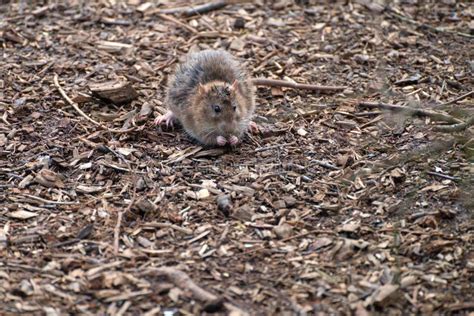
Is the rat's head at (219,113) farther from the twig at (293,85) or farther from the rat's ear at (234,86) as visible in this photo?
the twig at (293,85)

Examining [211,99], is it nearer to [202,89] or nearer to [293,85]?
[202,89]

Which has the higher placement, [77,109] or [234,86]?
[234,86]

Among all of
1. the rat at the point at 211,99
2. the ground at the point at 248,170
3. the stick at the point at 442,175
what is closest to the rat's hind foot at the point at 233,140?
the rat at the point at 211,99

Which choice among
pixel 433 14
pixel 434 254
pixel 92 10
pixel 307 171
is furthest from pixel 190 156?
pixel 433 14

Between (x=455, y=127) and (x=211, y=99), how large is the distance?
2.27m

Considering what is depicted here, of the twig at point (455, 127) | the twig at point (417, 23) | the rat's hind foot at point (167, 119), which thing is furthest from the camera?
the twig at point (417, 23)

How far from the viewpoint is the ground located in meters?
5.27

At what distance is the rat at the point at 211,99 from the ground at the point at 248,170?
0.16m

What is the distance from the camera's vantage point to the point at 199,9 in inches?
378

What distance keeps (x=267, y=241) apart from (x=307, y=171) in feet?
3.78

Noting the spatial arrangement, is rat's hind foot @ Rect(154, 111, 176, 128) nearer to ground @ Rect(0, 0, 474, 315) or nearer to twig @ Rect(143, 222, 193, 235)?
ground @ Rect(0, 0, 474, 315)

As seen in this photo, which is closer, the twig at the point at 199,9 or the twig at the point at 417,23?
the twig at the point at 417,23

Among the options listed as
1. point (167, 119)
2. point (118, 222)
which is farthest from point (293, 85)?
point (118, 222)

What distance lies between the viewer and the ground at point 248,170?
5270 mm
